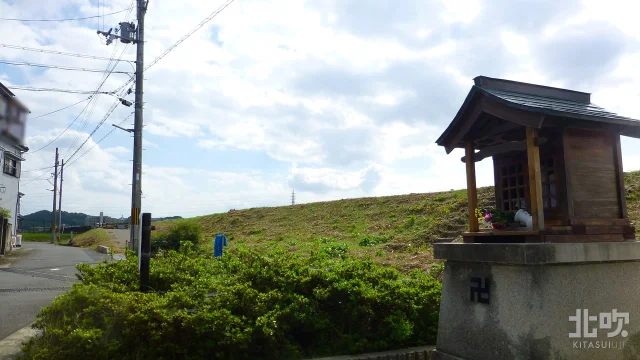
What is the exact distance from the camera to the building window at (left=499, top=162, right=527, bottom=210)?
4.85 meters

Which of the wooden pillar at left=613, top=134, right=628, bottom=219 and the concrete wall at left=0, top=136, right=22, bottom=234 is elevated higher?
the concrete wall at left=0, top=136, right=22, bottom=234

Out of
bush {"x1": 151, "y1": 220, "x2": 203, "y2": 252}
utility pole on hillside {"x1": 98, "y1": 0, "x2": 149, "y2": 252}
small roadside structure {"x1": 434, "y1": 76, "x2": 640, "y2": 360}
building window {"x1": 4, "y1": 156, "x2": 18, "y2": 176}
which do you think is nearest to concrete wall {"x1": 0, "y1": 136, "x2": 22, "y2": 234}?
building window {"x1": 4, "y1": 156, "x2": 18, "y2": 176}

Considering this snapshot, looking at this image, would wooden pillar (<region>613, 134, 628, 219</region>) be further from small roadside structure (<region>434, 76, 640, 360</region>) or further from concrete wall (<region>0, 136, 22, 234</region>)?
concrete wall (<region>0, 136, 22, 234</region>)

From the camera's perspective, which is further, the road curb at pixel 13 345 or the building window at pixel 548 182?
the road curb at pixel 13 345

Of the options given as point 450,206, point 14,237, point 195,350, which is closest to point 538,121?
point 195,350

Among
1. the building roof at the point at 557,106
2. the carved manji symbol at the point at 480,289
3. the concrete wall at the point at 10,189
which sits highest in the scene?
the concrete wall at the point at 10,189

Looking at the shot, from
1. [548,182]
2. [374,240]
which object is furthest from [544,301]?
[374,240]

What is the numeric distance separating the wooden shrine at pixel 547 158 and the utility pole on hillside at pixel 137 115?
11393mm

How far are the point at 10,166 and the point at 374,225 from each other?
22.4m

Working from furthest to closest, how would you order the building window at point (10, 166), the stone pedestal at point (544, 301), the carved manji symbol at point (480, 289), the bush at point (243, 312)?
1. the building window at point (10, 166)
2. the bush at point (243, 312)
3. the carved manji symbol at point (480, 289)
4. the stone pedestal at point (544, 301)

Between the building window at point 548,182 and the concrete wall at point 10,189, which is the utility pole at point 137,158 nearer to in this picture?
the building window at point 548,182

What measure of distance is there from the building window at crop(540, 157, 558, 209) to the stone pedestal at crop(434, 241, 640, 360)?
59 cm

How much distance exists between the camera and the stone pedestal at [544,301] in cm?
402

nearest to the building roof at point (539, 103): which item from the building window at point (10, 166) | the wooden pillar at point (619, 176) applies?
the wooden pillar at point (619, 176)
